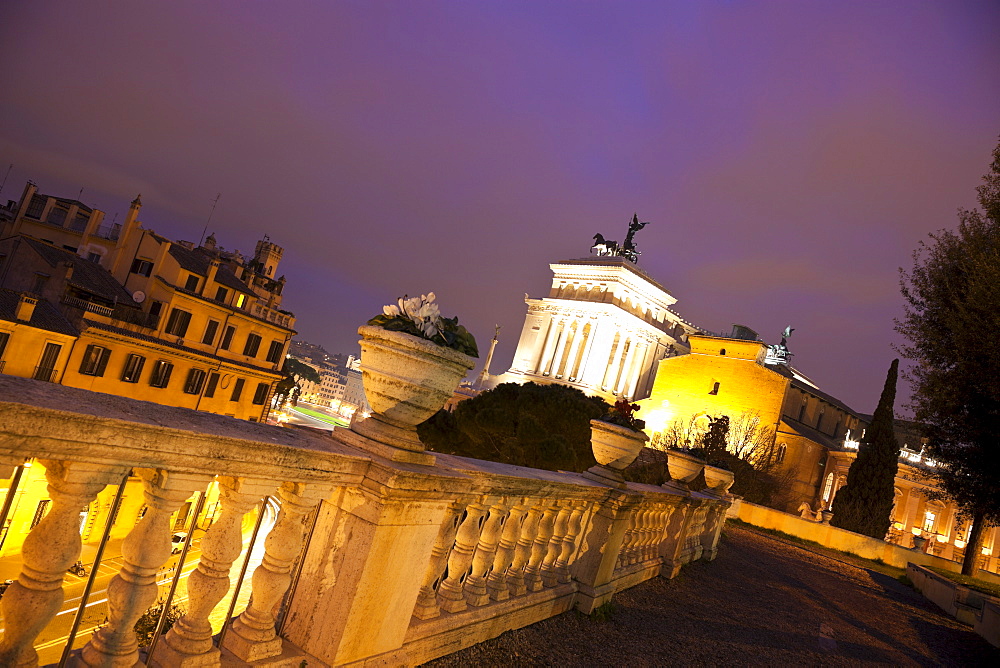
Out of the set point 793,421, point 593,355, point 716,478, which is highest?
point 593,355

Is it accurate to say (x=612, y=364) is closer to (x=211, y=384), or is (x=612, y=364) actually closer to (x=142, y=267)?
(x=211, y=384)

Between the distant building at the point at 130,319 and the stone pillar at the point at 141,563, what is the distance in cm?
3388

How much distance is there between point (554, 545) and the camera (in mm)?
6496

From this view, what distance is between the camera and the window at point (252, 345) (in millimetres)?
44844

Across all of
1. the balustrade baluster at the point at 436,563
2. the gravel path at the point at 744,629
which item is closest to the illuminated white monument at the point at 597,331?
the gravel path at the point at 744,629

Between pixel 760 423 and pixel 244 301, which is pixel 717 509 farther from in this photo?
pixel 760 423

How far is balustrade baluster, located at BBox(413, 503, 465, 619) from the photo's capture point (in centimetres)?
434

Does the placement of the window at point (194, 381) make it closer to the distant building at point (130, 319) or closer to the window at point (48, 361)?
the distant building at point (130, 319)

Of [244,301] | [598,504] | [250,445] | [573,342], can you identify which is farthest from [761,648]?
[573,342]

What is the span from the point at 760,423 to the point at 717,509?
1711 inches

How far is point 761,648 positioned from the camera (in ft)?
26.1

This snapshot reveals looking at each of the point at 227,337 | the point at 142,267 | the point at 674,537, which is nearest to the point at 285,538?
the point at 674,537

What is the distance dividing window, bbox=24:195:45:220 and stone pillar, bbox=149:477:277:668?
58272 mm

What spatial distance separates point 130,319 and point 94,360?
3661 millimetres
